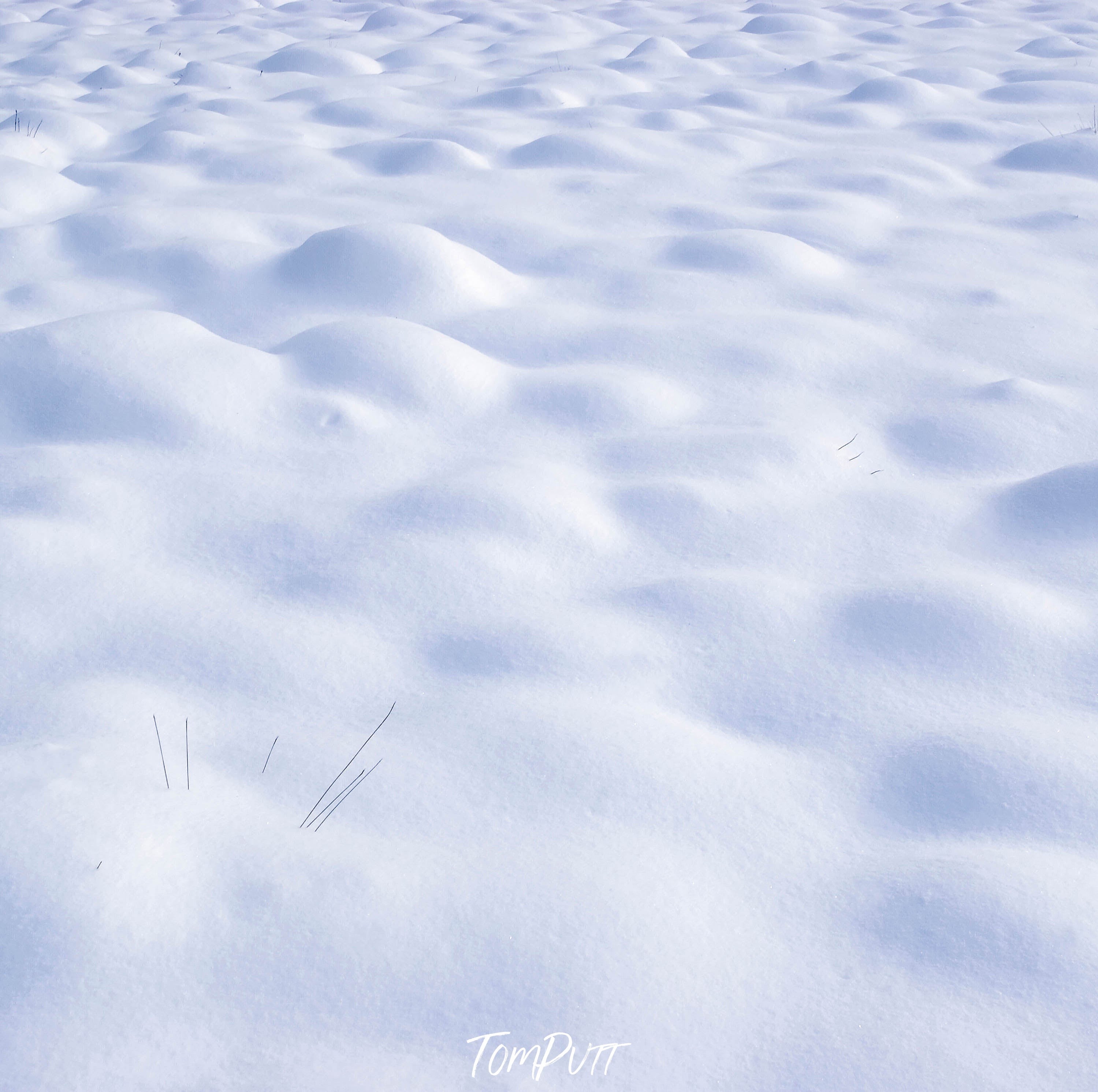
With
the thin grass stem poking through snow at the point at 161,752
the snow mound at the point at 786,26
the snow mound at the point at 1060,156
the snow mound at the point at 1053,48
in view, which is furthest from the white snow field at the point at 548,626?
the snow mound at the point at 786,26

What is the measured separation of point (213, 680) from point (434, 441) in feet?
2.32

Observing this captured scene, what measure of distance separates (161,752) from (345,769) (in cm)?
20

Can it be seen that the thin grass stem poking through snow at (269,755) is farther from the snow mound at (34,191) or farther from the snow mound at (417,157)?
the snow mound at (417,157)

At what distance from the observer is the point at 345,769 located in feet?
4.12

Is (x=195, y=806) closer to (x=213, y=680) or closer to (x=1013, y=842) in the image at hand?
(x=213, y=680)

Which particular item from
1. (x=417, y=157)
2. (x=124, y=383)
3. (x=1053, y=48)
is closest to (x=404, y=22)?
(x=417, y=157)

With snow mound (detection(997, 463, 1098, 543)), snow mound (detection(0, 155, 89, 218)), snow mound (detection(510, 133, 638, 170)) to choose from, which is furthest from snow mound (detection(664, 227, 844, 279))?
snow mound (detection(0, 155, 89, 218))

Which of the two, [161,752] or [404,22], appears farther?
[404,22]

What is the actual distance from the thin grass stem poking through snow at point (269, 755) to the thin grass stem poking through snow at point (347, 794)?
103 millimetres

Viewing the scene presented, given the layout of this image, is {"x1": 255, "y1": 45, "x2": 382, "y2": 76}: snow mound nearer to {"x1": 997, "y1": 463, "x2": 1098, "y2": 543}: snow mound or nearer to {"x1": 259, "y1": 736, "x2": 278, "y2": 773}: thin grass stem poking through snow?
{"x1": 997, "y1": 463, "x2": 1098, "y2": 543}: snow mound

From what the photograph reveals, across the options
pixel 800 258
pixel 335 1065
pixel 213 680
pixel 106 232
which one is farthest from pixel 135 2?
pixel 335 1065

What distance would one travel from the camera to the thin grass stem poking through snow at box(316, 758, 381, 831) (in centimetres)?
118

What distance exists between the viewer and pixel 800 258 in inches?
107

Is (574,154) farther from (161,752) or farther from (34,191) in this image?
(161,752)
